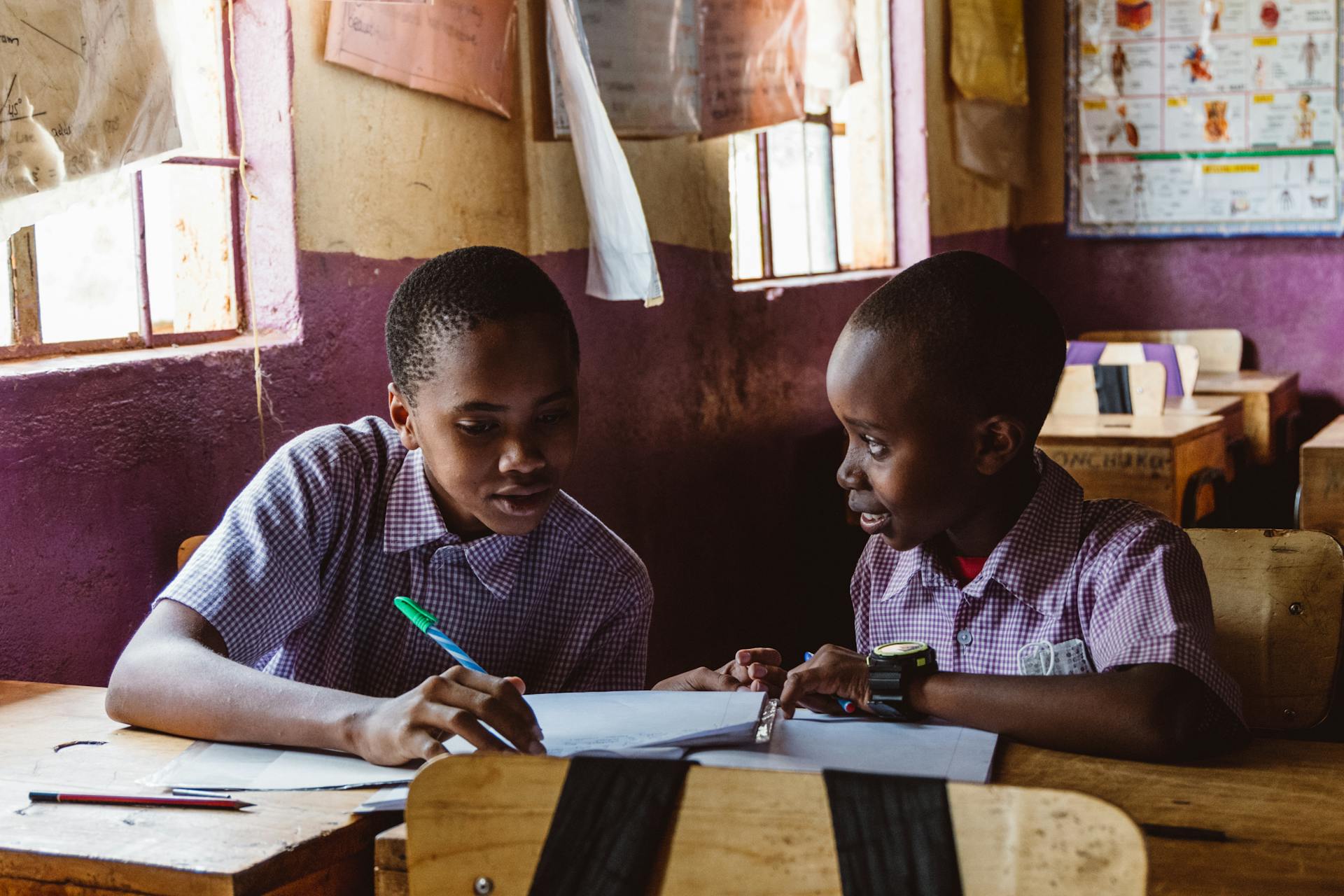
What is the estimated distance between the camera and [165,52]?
1.95 meters

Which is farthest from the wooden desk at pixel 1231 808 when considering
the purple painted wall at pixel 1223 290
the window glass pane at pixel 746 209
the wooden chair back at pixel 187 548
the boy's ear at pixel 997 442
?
the purple painted wall at pixel 1223 290

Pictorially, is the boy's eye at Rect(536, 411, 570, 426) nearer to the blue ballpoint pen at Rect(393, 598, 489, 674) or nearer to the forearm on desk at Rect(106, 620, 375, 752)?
the blue ballpoint pen at Rect(393, 598, 489, 674)

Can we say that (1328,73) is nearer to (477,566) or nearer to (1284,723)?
(1284,723)

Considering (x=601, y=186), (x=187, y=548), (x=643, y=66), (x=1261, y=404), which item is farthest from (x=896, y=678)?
(x=1261, y=404)

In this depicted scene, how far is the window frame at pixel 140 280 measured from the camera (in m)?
1.92

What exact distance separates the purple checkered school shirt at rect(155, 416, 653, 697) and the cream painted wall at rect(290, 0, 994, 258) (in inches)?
28.5

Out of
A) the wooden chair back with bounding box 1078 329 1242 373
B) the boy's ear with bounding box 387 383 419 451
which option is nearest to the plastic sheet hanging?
the boy's ear with bounding box 387 383 419 451

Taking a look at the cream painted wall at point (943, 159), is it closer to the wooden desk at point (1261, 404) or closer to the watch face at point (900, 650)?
the wooden desk at point (1261, 404)

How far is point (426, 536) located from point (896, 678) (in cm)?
56

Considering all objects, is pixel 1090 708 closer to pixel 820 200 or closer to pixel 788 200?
pixel 788 200

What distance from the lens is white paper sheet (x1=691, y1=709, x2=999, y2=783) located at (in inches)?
47.0

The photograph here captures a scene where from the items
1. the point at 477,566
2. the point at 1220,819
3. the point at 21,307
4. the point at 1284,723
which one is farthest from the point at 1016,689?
Result: the point at 21,307

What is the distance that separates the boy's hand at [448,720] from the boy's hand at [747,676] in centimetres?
33

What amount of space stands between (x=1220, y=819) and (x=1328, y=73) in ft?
16.3
